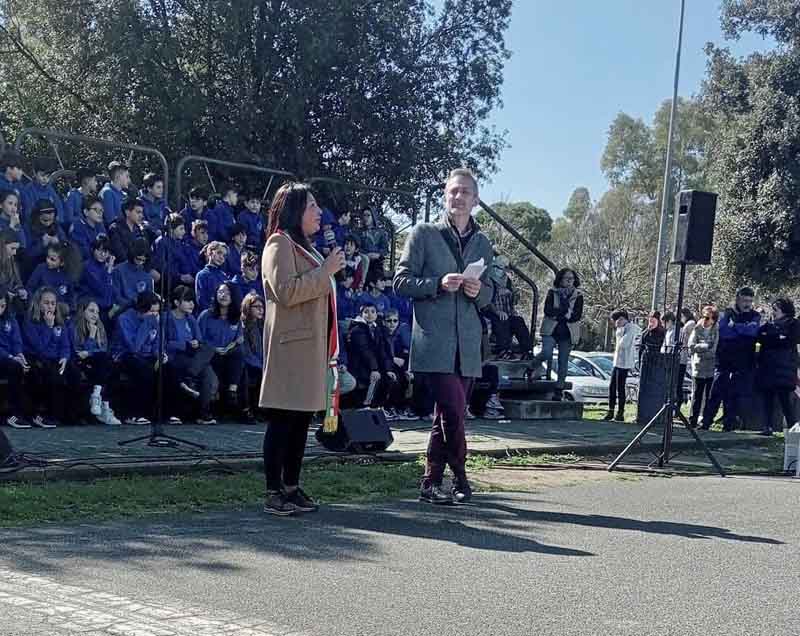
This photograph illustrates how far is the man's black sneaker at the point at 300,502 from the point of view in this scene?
23.6 feet

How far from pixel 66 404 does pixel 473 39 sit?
43.5 feet

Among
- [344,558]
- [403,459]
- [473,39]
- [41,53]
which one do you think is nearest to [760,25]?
[473,39]

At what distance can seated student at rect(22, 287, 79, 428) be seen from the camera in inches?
452

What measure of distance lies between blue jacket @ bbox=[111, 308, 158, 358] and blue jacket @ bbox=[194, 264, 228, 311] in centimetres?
88

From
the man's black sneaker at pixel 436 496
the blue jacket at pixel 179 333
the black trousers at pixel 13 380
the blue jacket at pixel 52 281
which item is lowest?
the man's black sneaker at pixel 436 496

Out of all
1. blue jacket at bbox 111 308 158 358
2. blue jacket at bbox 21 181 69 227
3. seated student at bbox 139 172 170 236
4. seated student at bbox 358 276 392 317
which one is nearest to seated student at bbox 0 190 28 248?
blue jacket at bbox 21 181 69 227

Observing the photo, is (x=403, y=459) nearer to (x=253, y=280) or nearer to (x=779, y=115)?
(x=253, y=280)

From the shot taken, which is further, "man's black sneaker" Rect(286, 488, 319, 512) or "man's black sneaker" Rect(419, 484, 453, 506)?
"man's black sneaker" Rect(419, 484, 453, 506)

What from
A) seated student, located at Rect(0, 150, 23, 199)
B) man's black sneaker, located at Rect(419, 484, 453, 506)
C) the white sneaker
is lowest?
man's black sneaker, located at Rect(419, 484, 453, 506)

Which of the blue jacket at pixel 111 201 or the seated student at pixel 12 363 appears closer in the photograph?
the seated student at pixel 12 363

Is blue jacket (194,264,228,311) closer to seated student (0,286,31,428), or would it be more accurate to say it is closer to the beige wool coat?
seated student (0,286,31,428)

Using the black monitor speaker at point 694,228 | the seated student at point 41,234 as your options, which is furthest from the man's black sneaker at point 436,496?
the seated student at point 41,234

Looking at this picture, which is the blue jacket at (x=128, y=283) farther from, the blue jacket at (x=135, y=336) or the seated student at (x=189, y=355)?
the seated student at (x=189, y=355)

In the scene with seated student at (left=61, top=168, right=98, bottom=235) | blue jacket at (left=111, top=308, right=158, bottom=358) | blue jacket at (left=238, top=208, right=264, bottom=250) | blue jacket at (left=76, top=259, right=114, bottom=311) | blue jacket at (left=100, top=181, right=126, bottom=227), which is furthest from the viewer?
blue jacket at (left=238, top=208, right=264, bottom=250)
